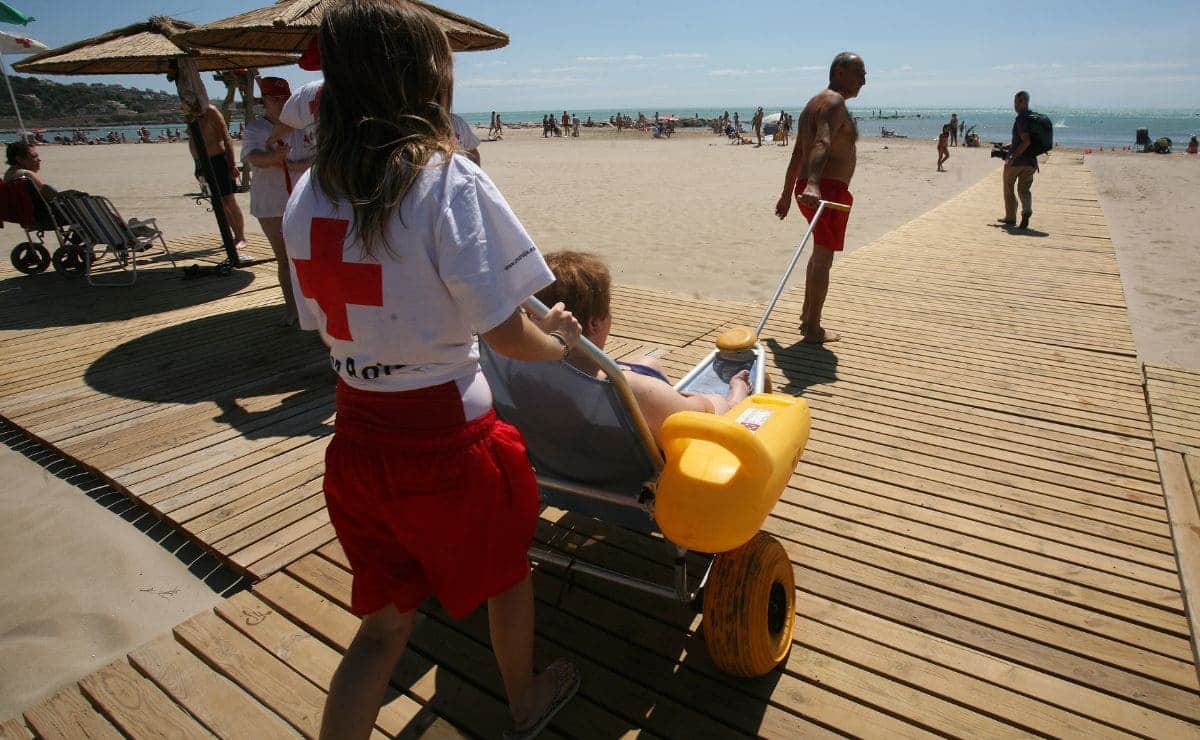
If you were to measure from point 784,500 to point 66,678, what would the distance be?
7.98 feet

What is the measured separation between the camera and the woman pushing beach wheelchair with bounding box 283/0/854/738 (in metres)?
1.11

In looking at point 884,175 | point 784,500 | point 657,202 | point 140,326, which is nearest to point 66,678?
point 784,500

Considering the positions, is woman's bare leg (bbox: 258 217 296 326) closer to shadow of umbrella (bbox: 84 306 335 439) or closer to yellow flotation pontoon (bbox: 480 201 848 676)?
shadow of umbrella (bbox: 84 306 335 439)

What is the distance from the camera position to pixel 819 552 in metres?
2.40

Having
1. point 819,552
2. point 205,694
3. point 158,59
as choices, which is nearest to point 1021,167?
point 819,552

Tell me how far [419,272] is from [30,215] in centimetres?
758

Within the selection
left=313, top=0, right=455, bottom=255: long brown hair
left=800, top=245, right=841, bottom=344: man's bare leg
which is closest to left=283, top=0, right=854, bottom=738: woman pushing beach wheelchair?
left=313, top=0, right=455, bottom=255: long brown hair

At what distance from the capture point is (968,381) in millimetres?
3926

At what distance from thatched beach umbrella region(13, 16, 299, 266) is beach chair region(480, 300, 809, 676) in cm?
448

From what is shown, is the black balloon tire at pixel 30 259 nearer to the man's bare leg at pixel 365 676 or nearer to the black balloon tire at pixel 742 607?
the man's bare leg at pixel 365 676

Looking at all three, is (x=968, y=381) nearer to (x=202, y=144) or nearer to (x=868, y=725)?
(x=868, y=725)

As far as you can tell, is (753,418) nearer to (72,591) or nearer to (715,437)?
(715,437)

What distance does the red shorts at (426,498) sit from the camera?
4.07ft

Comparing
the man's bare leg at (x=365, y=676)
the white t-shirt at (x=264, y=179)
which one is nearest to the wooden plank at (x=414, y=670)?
the man's bare leg at (x=365, y=676)
